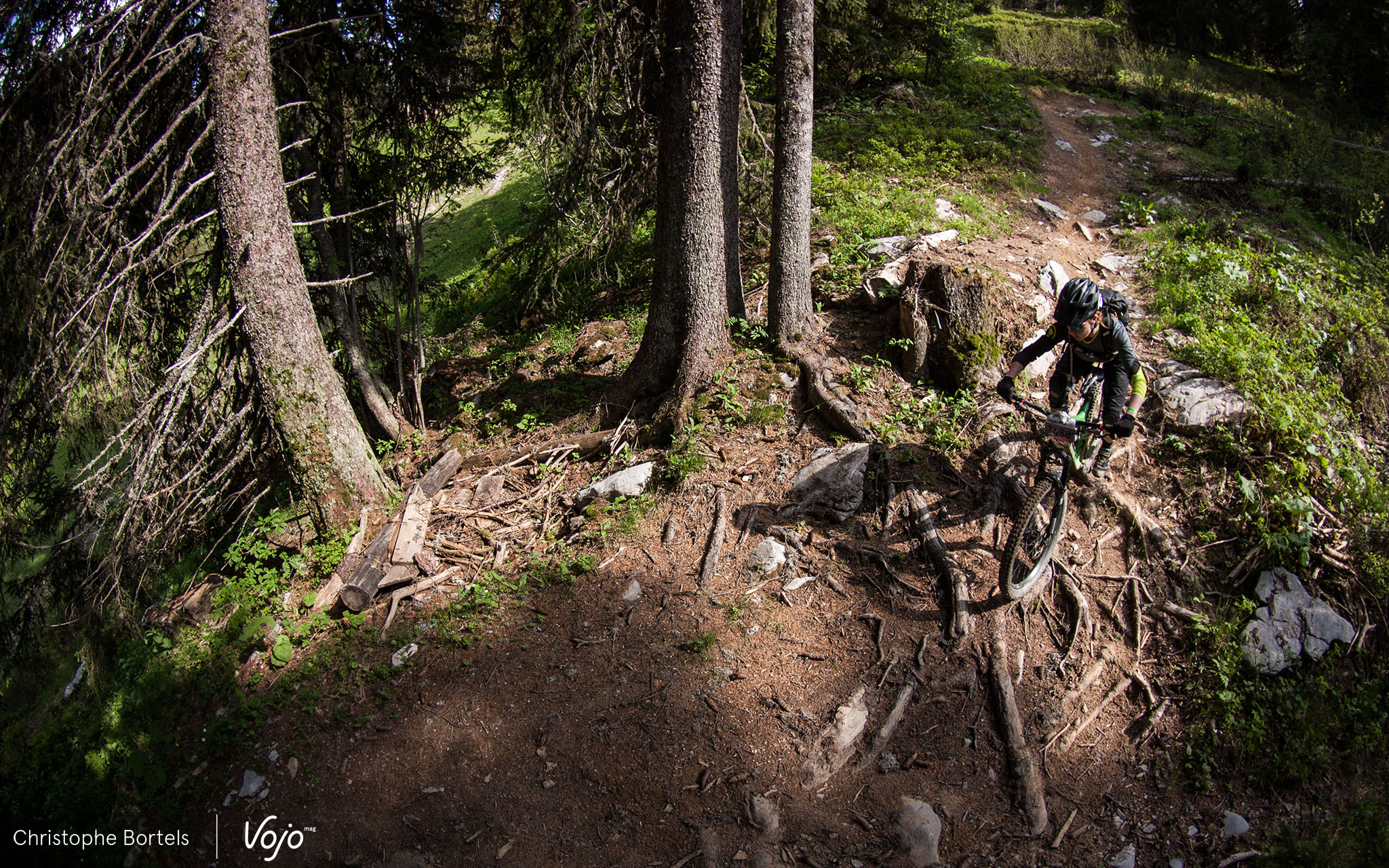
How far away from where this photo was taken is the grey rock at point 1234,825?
15.1 ft

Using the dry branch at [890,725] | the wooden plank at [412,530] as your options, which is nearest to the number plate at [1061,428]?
the dry branch at [890,725]

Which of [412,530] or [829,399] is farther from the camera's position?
[829,399]

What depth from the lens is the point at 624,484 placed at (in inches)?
255

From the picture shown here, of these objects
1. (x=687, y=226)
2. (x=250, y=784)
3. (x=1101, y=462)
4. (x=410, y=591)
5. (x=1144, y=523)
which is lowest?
(x=250, y=784)

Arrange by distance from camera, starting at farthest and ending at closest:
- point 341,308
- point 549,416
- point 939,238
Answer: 1. point 939,238
2. point 341,308
3. point 549,416

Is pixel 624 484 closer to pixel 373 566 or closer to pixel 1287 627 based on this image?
pixel 373 566

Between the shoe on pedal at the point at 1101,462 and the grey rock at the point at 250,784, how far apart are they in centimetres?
687

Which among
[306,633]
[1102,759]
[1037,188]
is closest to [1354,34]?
[1037,188]

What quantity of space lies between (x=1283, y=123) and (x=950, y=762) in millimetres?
19261

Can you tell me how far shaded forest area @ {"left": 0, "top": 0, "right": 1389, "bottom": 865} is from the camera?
5.13 m

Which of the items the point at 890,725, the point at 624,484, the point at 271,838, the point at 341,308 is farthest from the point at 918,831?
the point at 341,308

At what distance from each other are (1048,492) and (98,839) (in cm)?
789

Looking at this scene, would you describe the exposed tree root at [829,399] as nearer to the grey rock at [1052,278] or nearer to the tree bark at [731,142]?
the tree bark at [731,142]

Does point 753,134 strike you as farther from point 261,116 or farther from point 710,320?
point 261,116
